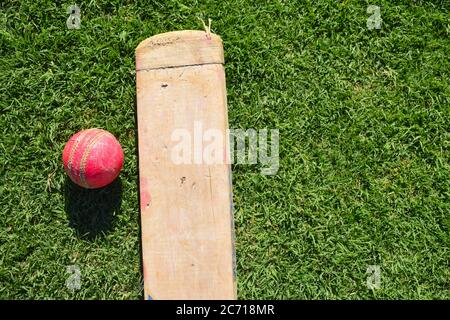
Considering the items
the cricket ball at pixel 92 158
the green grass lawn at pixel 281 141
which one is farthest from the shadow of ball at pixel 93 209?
the cricket ball at pixel 92 158

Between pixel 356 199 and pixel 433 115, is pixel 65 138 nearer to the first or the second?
pixel 356 199

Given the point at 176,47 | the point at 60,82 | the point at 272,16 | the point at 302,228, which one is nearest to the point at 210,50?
the point at 176,47

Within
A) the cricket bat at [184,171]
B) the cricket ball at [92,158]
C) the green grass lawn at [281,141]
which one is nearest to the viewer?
the cricket ball at [92,158]

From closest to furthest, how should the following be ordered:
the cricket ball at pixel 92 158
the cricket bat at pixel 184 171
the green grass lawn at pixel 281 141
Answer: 1. the cricket ball at pixel 92 158
2. the cricket bat at pixel 184 171
3. the green grass lawn at pixel 281 141

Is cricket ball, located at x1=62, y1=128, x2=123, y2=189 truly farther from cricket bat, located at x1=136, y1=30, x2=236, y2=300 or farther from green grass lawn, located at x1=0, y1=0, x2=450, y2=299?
green grass lawn, located at x1=0, y1=0, x2=450, y2=299

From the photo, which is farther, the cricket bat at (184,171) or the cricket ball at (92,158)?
the cricket bat at (184,171)

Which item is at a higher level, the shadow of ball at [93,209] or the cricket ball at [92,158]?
the cricket ball at [92,158]

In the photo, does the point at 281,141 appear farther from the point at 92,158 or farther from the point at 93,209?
the point at 93,209

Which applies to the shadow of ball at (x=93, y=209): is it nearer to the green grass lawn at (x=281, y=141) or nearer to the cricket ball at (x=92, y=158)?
the green grass lawn at (x=281, y=141)
